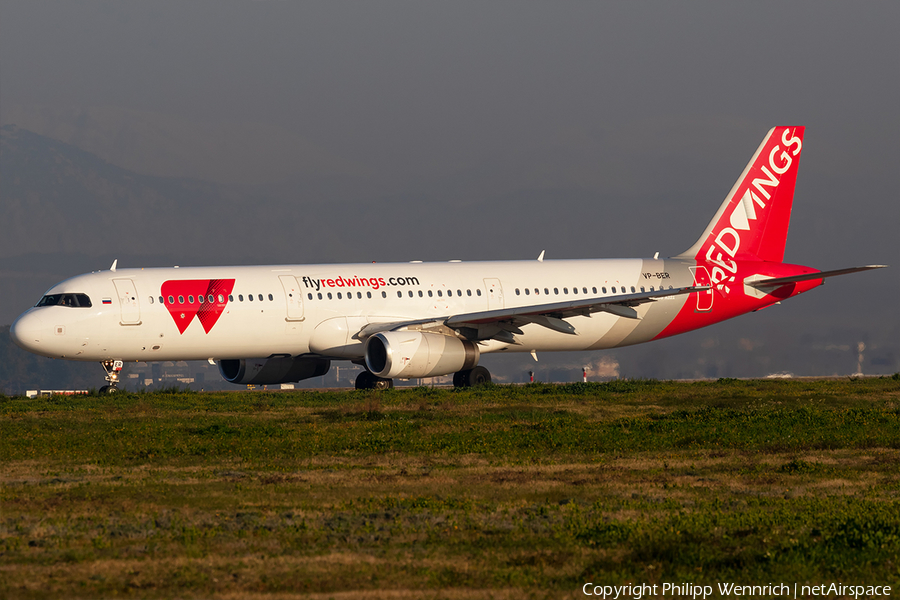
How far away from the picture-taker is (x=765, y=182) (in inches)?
1615

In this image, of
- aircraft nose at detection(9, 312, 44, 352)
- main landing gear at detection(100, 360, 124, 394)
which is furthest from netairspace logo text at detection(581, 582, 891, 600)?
main landing gear at detection(100, 360, 124, 394)

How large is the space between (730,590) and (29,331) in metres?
24.9

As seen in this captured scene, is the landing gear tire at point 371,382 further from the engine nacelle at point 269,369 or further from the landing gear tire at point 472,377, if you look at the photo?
the landing gear tire at point 472,377

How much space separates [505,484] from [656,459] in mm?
3755

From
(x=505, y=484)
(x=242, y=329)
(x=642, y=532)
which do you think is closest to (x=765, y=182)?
(x=242, y=329)

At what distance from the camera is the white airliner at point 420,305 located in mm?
30750

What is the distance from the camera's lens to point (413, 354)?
104 ft

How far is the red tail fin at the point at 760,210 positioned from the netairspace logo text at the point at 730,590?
3102 centimetres

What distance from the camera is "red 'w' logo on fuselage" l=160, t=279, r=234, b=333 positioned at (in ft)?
102

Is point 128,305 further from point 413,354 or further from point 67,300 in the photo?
point 413,354

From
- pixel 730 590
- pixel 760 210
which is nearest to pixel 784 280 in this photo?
pixel 760 210

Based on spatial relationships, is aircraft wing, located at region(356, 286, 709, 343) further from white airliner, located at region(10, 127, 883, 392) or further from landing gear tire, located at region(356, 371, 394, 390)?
landing gear tire, located at region(356, 371, 394, 390)

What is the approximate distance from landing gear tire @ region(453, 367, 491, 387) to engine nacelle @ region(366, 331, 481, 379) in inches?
67.7

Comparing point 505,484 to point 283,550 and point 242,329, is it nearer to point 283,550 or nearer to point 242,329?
point 283,550
